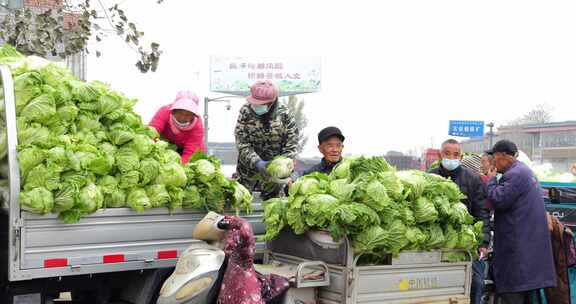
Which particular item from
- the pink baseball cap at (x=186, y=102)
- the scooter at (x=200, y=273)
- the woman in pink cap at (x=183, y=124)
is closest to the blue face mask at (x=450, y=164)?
the woman in pink cap at (x=183, y=124)

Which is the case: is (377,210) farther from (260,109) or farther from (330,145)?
(260,109)

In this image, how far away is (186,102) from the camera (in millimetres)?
6281

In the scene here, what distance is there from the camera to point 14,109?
4.71m

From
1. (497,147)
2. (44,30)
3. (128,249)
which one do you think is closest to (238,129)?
(128,249)

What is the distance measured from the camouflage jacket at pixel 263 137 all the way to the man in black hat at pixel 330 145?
276 millimetres

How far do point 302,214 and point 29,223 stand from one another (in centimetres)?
198

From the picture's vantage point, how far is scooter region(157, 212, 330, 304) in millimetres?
4449

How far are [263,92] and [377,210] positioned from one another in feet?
6.31

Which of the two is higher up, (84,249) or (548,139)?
(548,139)

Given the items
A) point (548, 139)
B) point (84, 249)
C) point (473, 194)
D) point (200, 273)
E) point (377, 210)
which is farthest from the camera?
point (548, 139)

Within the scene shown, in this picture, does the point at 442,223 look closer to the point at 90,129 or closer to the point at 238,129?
the point at 238,129

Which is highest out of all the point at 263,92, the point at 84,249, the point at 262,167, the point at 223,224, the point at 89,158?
the point at 263,92

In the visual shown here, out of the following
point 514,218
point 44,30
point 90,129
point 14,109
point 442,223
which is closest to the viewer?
point 14,109

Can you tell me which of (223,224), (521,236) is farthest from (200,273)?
(521,236)
